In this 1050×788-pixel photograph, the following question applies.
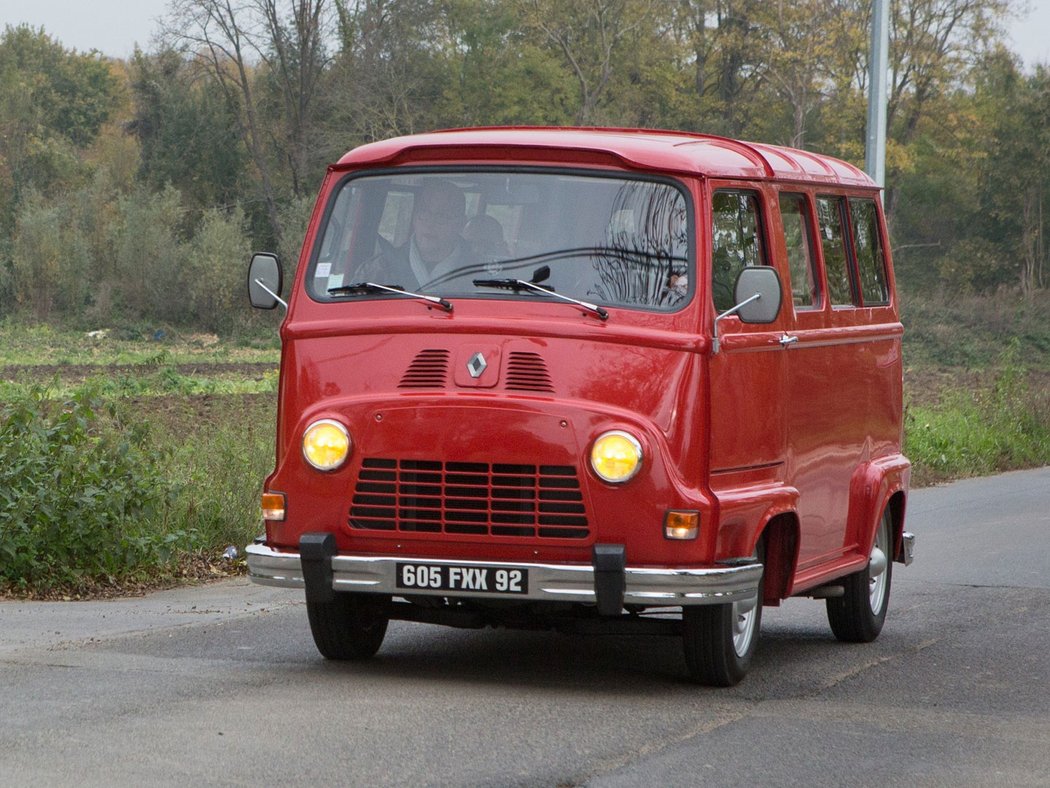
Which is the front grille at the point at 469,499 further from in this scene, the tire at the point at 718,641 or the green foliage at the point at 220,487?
the green foliage at the point at 220,487

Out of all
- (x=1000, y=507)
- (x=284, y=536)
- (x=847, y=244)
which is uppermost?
(x=847, y=244)

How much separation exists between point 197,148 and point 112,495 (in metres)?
62.0

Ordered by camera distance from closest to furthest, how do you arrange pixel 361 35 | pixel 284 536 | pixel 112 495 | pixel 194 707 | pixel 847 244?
pixel 194 707 < pixel 284 536 < pixel 847 244 < pixel 112 495 < pixel 361 35

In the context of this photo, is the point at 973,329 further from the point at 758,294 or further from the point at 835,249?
the point at 758,294

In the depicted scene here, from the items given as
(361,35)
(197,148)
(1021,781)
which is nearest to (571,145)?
(1021,781)

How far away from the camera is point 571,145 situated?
7.81 metres

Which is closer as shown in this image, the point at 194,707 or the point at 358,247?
the point at 194,707

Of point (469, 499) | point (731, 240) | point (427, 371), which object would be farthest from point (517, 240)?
point (469, 499)

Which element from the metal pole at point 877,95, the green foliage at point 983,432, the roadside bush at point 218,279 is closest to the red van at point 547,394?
the metal pole at point 877,95

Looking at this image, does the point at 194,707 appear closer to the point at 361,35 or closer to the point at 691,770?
the point at 691,770

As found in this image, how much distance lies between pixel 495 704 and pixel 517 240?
6.72ft

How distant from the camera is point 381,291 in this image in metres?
7.82

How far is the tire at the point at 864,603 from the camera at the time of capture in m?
9.54

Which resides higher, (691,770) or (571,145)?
(571,145)
